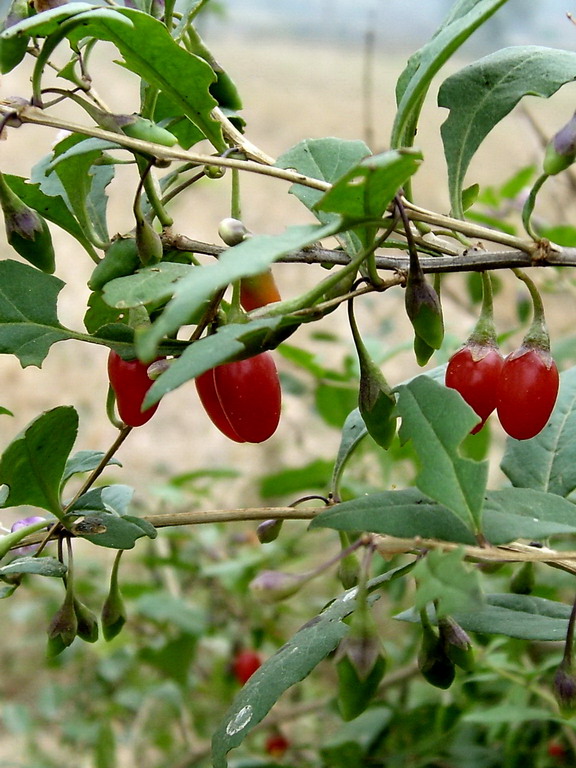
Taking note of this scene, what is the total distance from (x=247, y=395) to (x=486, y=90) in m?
0.28

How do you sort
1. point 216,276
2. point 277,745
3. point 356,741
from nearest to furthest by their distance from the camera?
point 216,276 < point 356,741 < point 277,745

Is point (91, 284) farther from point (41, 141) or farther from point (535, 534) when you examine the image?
point (41, 141)

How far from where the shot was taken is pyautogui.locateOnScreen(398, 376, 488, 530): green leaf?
49cm

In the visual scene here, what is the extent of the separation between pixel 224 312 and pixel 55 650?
294mm

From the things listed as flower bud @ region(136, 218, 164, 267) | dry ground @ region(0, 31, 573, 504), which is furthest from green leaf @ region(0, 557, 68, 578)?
dry ground @ region(0, 31, 573, 504)

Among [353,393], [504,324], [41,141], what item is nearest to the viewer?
[353,393]

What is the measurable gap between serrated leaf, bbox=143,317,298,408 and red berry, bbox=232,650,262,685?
122 centimetres

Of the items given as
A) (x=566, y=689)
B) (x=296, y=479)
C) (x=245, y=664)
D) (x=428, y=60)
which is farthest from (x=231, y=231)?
(x=245, y=664)

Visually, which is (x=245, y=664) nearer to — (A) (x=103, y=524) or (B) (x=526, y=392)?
(A) (x=103, y=524)

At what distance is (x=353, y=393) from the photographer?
4.54ft

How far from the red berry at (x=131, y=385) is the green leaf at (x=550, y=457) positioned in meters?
0.33

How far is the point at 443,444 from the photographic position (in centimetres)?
51

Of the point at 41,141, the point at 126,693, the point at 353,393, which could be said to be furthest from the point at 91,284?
the point at 41,141

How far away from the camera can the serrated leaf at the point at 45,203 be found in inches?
24.9
